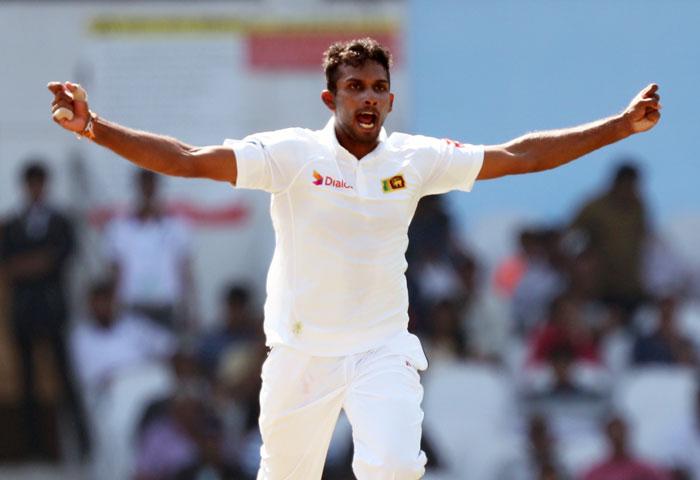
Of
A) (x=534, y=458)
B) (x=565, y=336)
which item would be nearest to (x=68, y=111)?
(x=534, y=458)

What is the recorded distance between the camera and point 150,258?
12.9 meters

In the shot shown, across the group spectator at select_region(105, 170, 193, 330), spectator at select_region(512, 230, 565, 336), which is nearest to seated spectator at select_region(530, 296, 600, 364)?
spectator at select_region(512, 230, 565, 336)

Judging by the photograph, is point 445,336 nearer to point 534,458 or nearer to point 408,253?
point 408,253

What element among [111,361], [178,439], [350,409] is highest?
[350,409]

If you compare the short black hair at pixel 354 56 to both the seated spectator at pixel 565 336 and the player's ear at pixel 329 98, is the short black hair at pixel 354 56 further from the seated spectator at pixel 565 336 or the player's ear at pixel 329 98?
the seated spectator at pixel 565 336

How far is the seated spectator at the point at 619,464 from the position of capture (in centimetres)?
1160

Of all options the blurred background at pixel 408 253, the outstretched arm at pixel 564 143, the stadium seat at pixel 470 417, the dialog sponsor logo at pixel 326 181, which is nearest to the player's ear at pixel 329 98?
the dialog sponsor logo at pixel 326 181

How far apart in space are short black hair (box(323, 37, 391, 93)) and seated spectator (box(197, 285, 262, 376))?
18.6 ft

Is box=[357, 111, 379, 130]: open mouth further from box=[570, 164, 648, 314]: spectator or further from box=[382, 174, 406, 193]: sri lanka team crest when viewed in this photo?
box=[570, 164, 648, 314]: spectator

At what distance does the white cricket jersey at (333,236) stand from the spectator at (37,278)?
5855 millimetres

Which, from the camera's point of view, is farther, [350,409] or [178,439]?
[178,439]

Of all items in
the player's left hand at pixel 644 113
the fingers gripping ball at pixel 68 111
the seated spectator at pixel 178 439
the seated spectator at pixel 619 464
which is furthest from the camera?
the seated spectator at pixel 178 439

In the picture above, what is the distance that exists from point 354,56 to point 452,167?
2.04 feet

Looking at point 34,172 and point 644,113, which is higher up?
point 644,113
